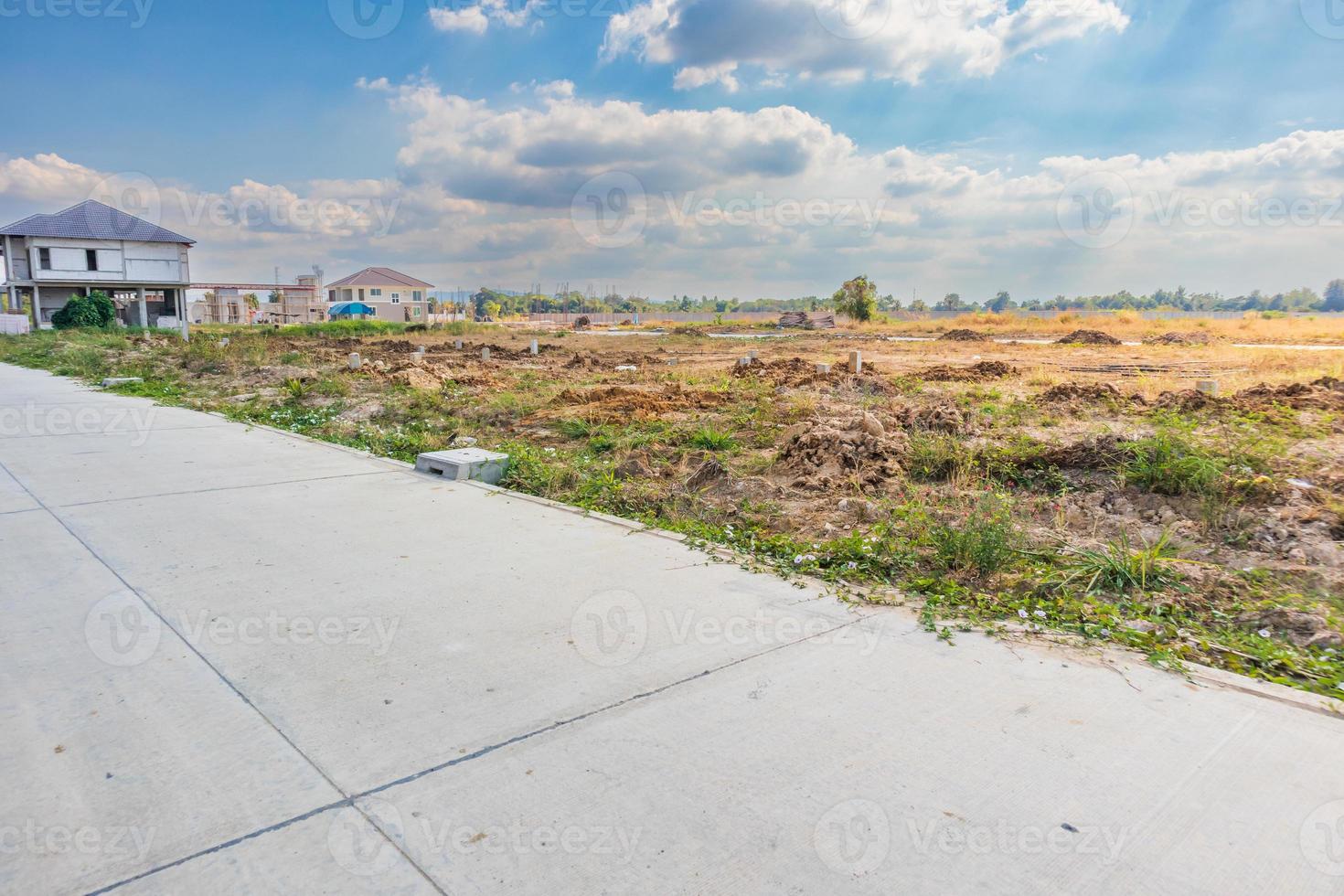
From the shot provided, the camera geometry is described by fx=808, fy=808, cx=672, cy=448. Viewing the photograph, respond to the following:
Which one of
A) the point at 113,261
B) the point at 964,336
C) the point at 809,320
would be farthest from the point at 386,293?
the point at 964,336

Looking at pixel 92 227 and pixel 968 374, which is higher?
pixel 92 227

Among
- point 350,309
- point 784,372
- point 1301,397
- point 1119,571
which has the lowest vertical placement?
point 1119,571

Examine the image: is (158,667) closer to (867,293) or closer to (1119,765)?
(1119,765)

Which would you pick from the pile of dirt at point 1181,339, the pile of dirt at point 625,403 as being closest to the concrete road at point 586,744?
the pile of dirt at point 625,403

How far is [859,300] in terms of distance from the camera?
55.6 meters

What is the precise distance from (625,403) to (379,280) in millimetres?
84200

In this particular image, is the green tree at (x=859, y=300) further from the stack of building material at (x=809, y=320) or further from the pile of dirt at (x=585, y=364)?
the pile of dirt at (x=585, y=364)

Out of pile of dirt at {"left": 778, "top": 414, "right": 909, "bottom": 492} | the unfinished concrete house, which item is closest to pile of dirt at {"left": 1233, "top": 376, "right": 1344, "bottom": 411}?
pile of dirt at {"left": 778, "top": 414, "right": 909, "bottom": 492}

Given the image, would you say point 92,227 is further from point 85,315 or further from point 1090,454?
point 1090,454

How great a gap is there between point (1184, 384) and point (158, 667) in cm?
1587

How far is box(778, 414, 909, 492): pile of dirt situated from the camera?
282 inches

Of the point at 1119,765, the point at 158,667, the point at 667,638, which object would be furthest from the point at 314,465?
the point at 1119,765

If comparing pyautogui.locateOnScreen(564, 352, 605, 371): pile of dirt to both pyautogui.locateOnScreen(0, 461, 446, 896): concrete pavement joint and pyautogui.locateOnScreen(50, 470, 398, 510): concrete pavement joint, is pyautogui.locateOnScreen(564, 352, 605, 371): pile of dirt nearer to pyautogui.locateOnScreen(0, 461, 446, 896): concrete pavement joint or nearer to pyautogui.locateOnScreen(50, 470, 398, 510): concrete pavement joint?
pyautogui.locateOnScreen(50, 470, 398, 510): concrete pavement joint

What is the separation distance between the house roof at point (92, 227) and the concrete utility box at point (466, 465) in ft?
171
